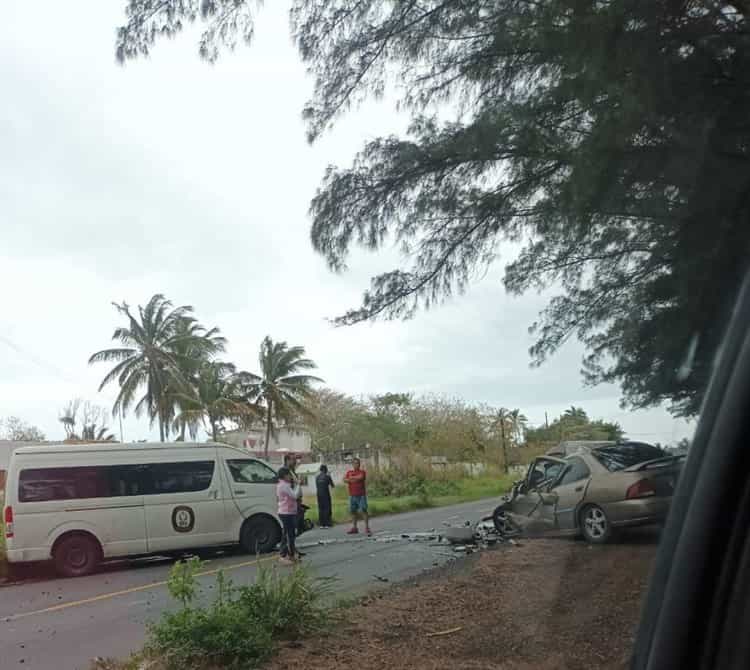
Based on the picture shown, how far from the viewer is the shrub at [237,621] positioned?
5582 mm

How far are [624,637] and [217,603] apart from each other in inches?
141

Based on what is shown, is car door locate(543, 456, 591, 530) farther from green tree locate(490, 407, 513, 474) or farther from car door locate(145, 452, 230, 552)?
car door locate(145, 452, 230, 552)

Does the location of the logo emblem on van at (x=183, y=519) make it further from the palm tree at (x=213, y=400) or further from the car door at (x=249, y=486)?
the palm tree at (x=213, y=400)

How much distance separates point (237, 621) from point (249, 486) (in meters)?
8.25

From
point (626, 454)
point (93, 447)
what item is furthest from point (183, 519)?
point (626, 454)

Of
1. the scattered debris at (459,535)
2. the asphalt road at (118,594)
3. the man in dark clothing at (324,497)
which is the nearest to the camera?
the asphalt road at (118,594)

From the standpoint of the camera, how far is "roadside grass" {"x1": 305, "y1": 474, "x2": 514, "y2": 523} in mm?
13977

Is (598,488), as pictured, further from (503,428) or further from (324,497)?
(324,497)

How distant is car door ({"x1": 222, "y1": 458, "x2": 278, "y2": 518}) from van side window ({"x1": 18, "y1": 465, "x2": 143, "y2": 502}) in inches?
65.1

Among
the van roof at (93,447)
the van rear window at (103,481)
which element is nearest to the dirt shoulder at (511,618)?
the van rear window at (103,481)

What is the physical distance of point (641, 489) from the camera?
2.71m

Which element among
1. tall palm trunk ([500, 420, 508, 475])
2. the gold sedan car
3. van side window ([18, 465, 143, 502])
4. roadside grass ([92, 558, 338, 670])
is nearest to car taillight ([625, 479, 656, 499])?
the gold sedan car

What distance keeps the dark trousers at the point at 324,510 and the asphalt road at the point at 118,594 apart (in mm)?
→ 2817

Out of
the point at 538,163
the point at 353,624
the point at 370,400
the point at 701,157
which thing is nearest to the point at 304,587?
the point at 353,624
